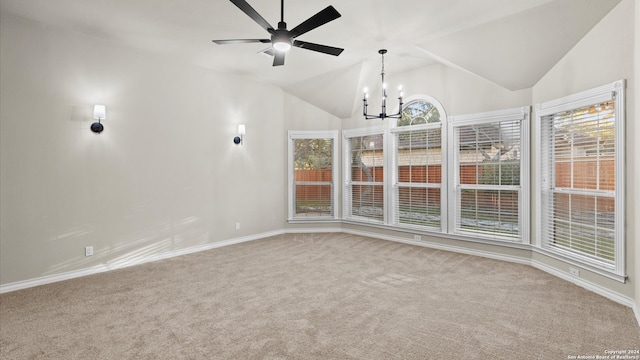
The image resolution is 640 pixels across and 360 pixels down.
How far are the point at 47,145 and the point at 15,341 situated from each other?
7.41ft

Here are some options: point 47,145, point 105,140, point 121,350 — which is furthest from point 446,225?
point 47,145

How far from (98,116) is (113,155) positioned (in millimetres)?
543

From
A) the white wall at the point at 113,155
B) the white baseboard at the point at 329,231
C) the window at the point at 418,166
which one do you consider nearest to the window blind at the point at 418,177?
the window at the point at 418,166

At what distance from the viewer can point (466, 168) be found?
16.2 ft

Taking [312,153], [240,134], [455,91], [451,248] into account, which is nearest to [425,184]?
[451,248]

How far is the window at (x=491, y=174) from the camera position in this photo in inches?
173

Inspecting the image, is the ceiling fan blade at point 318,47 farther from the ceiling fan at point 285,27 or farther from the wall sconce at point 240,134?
the wall sconce at point 240,134

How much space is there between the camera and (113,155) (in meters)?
4.21

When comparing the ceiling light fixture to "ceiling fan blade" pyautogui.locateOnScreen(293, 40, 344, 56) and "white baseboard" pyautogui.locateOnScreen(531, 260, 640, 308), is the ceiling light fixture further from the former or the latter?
"white baseboard" pyautogui.locateOnScreen(531, 260, 640, 308)

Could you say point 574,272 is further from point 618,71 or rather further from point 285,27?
point 285,27

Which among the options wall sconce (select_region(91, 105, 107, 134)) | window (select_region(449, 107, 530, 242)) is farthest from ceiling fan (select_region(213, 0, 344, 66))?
window (select_region(449, 107, 530, 242))

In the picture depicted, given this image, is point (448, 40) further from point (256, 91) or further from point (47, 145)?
point (47, 145)

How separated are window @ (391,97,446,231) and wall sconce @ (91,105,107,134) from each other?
449 centimetres

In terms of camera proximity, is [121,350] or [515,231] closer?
[121,350]
